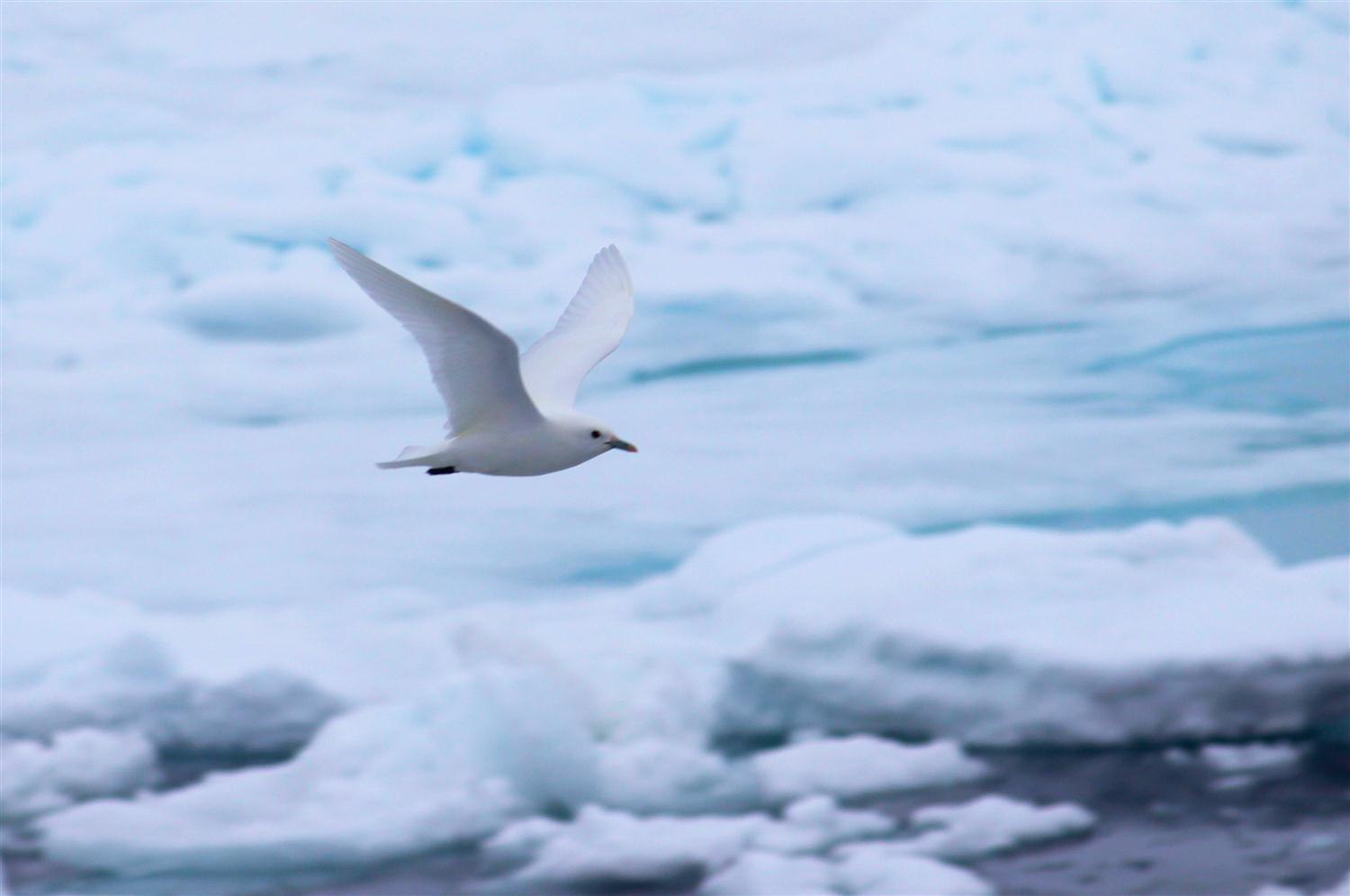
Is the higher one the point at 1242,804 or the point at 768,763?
the point at 768,763

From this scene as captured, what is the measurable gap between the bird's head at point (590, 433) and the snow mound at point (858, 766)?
3517 millimetres

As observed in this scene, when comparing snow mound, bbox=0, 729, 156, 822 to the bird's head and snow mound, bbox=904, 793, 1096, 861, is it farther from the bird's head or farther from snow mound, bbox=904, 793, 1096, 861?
the bird's head

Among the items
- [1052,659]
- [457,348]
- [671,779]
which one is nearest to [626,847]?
[671,779]

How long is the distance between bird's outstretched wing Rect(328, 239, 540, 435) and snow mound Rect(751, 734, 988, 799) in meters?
3.66

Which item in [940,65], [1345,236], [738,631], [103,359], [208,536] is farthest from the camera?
[940,65]

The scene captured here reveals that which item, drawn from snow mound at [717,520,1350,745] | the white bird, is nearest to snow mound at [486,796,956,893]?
snow mound at [717,520,1350,745]

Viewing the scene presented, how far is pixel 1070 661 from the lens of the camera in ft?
21.8

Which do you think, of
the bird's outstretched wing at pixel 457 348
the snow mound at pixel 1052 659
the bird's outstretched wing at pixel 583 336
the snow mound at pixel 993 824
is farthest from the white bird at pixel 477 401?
the snow mound at pixel 1052 659

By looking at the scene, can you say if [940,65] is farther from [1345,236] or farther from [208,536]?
[208,536]

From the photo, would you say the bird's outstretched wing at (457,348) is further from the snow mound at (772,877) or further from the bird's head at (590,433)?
the snow mound at (772,877)

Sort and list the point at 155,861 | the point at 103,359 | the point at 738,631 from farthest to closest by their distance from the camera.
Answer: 1. the point at 103,359
2. the point at 738,631
3. the point at 155,861

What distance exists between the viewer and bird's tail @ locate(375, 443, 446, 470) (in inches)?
122

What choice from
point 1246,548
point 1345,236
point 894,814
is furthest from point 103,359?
point 1345,236

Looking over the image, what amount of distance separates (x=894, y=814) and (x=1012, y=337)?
4661 millimetres
